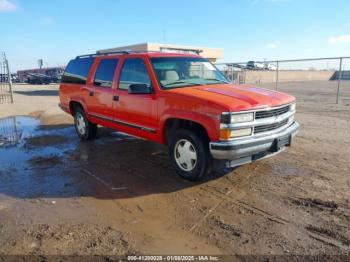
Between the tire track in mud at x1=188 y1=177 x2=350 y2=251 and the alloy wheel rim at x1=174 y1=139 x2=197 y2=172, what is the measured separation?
0.42 metres

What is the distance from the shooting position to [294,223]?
377 cm

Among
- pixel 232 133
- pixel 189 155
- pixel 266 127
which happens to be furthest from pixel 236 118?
pixel 189 155

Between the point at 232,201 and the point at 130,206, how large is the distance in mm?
1404

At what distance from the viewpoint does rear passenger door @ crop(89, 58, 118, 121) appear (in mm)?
6613

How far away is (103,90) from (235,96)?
317 centimetres

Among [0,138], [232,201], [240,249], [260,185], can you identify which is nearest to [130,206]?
[232,201]

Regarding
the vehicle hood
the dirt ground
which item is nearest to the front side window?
the vehicle hood

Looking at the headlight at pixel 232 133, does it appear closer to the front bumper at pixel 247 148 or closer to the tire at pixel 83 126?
the front bumper at pixel 247 148

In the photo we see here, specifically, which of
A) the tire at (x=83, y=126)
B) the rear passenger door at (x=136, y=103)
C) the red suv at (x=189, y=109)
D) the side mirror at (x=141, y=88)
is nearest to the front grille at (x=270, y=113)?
the red suv at (x=189, y=109)

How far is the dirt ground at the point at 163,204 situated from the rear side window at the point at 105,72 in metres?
1.51

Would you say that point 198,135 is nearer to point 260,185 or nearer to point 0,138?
point 260,185

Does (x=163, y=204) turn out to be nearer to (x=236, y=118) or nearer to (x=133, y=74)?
(x=236, y=118)

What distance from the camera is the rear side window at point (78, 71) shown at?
24.9ft

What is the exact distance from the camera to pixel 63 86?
8.70 meters
